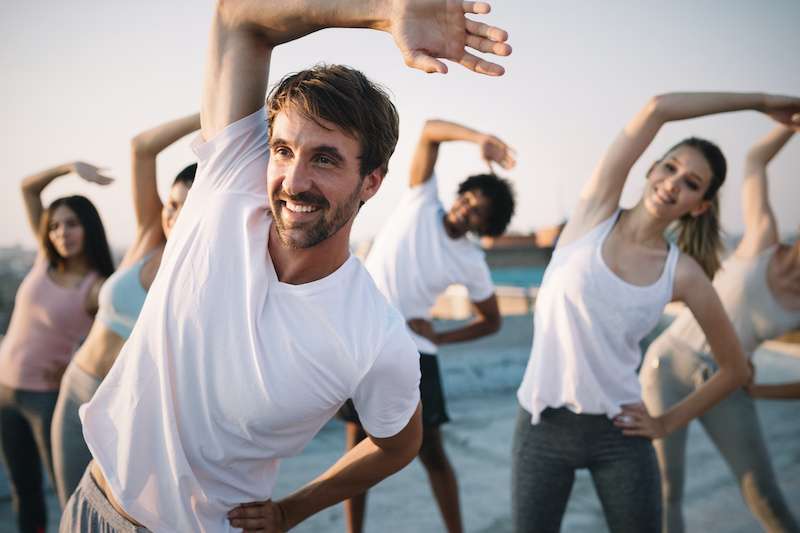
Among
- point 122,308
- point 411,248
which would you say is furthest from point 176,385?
point 411,248

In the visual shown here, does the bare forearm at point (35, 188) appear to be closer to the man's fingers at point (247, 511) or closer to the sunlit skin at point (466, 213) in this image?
the sunlit skin at point (466, 213)

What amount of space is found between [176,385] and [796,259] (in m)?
3.16

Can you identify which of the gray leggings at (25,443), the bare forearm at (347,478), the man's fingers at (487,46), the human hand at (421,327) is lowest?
the gray leggings at (25,443)

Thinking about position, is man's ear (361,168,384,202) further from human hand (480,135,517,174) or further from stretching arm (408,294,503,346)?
stretching arm (408,294,503,346)

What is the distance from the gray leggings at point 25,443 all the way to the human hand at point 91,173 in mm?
1160

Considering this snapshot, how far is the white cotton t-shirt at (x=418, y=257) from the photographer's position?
3.40 metres

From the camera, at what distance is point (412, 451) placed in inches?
66.6

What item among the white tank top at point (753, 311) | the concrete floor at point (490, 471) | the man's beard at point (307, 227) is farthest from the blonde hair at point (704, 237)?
the man's beard at point (307, 227)

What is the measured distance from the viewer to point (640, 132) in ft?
7.62

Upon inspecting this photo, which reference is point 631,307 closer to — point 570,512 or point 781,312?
point 781,312

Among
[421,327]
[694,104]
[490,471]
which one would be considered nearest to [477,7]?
[694,104]

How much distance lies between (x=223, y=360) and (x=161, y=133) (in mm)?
1439

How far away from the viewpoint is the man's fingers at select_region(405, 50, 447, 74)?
1.25 meters

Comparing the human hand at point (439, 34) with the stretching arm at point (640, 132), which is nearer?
the human hand at point (439, 34)
